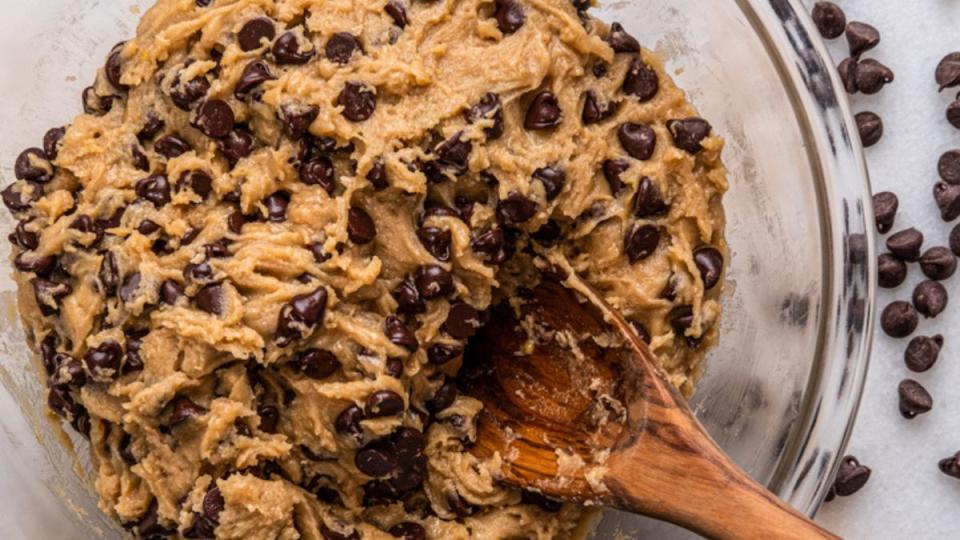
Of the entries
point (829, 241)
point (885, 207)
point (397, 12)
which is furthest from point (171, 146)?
point (885, 207)

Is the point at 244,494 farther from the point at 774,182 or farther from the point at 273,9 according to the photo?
the point at 774,182

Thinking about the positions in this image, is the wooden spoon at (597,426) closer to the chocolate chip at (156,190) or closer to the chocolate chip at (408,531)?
the chocolate chip at (408,531)

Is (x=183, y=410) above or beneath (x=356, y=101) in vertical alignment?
beneath

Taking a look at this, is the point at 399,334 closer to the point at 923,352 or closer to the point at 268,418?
the point at 268,418

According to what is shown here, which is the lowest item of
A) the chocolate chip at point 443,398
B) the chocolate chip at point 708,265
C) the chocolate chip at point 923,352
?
the chocolate chip at point 923,352

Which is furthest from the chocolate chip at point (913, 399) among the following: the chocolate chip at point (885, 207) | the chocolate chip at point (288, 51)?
the chocolate chip at point (288, 51)

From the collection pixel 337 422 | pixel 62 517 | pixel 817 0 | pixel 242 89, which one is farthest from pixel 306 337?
pixel 817 0

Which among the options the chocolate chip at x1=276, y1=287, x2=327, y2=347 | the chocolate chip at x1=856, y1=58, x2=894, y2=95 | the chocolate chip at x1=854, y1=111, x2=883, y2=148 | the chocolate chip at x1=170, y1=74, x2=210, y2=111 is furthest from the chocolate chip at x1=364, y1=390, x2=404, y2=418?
the chocolate chip at x1=856, y1=58, x2=894, y2=95
